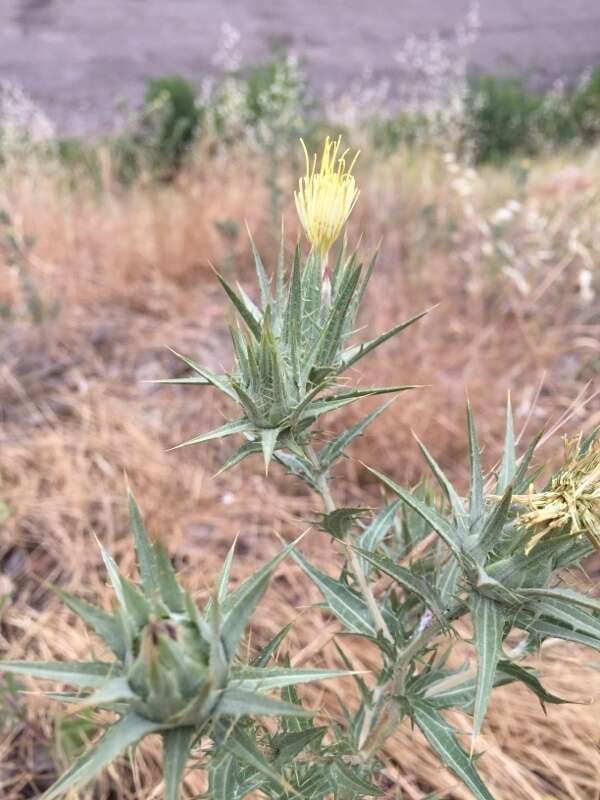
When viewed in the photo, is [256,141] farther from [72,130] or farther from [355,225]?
[72,130]

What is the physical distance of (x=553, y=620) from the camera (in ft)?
3.25

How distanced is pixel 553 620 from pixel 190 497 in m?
2.41

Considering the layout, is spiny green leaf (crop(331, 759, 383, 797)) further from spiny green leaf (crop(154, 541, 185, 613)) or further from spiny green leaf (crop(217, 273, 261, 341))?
spiny green leaf (crop(217, 273, 261, 341))

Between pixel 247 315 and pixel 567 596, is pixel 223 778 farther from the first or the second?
pixel 247 315

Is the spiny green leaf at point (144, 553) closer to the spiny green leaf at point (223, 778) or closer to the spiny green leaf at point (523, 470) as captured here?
the spiny green leaf at point (223, 778)

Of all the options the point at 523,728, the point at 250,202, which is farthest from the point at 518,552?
the point at 250,202

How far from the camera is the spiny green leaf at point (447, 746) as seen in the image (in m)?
1.04

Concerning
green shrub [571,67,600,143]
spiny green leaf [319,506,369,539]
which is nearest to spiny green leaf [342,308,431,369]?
spiny green leaf [319,506,369,539]

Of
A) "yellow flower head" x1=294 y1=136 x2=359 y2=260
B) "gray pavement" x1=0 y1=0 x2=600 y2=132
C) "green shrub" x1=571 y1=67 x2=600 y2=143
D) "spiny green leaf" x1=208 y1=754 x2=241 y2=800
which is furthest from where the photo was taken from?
"gray pavement" x1=0 y1=0 x2=600 y2=132

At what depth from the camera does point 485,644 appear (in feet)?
2.99

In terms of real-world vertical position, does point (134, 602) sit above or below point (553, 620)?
above

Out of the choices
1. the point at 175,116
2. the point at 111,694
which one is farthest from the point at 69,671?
the point at 175,116

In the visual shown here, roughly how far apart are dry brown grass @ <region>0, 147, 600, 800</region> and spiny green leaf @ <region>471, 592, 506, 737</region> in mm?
725

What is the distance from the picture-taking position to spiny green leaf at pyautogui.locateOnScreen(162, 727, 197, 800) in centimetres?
79
